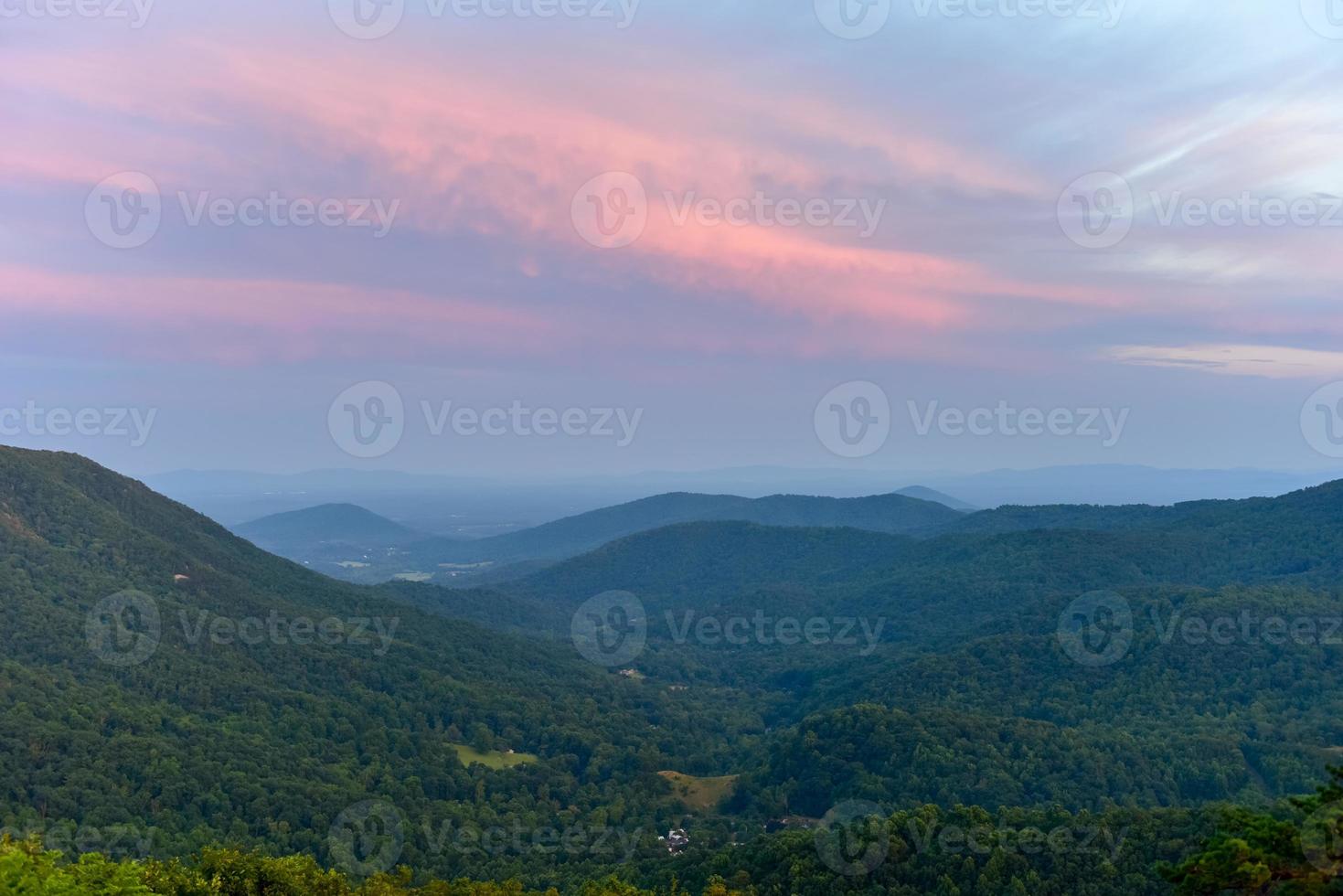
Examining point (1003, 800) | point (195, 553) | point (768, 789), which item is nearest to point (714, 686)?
point (768, 789)

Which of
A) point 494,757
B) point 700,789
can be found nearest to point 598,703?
point 494,757

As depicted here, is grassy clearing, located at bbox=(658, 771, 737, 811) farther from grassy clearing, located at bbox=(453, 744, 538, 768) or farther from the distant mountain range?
grassy clearing, located at bbox=(453, 744, 538, 768)

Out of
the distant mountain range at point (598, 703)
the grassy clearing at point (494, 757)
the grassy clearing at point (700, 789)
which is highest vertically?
the distant mountain range at point (598, 703)

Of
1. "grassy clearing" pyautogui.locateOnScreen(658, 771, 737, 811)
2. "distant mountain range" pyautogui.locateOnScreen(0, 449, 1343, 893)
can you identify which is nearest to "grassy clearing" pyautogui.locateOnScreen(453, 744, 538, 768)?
"distant mountain range" pyautogui.locateOnScreen(0, 449, 1343, 893)

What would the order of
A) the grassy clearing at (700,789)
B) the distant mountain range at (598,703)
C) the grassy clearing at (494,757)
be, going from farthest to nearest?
the grassy clearing at (494,757) → the grassy clearing at (700,789) → the distant mountain range at (598,703)

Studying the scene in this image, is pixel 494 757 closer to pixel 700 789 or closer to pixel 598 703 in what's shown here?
pixel 700 789

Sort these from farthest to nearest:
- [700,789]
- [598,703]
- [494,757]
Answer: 1. [598,703]
2. [494,757]
3. [700,789]

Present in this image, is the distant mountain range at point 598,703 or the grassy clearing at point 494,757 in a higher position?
the distant mountain range at point 598,703

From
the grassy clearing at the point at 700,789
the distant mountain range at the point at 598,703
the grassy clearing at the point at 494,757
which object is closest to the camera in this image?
the distant mountain range at the point at 598,703

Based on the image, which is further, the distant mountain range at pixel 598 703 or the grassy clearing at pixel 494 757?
the grassy clearing at pixel 494 757

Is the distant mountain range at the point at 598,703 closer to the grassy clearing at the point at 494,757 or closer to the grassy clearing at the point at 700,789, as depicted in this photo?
the grassy clearing at the point at 494,757

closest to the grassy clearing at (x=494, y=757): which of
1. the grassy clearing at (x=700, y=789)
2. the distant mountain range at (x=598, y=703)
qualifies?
the distant mountain range at (x=598, y=703)

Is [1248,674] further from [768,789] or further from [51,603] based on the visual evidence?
[51,603]
